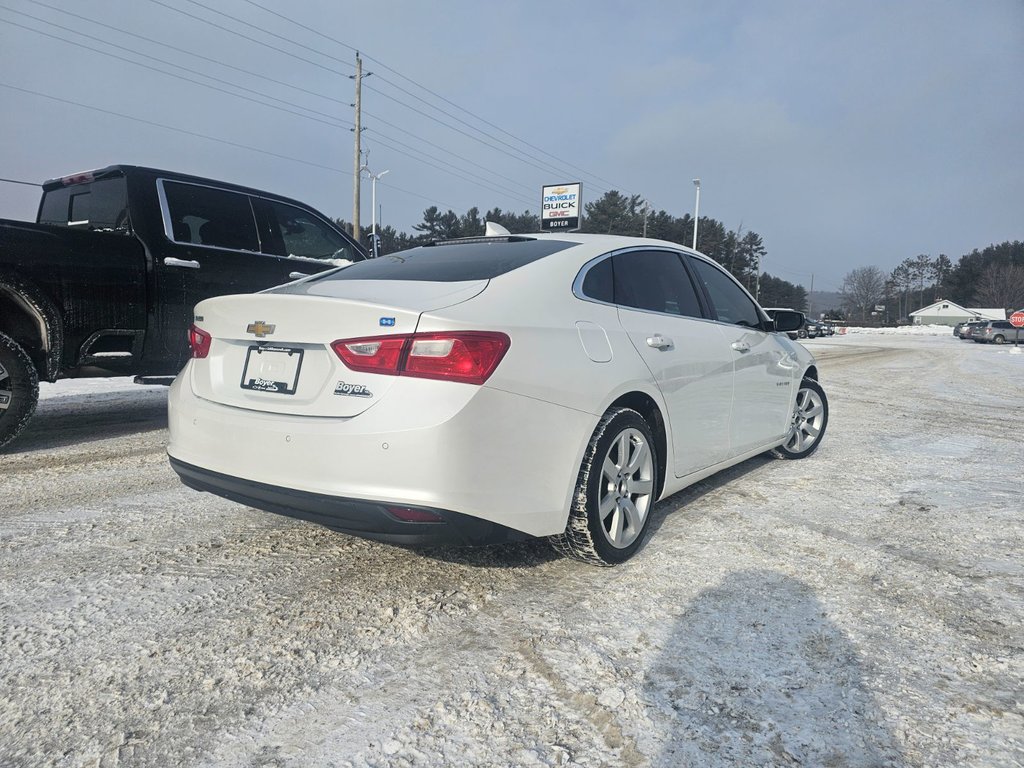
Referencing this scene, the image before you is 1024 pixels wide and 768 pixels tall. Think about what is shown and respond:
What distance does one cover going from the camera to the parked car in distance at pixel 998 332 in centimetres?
4231

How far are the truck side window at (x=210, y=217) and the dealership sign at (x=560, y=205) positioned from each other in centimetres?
3110

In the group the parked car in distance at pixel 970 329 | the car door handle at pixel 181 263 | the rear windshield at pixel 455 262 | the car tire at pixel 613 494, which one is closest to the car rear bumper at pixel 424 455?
the car tire at pixel 613 494

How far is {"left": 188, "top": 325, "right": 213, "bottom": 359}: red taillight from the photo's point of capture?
125 inches

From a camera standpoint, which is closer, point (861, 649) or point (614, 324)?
point (861, 649)

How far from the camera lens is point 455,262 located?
11.1ft

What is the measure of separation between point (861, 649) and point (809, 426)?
353cm

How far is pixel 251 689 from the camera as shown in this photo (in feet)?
6.91

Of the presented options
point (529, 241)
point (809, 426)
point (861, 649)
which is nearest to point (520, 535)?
point (861, 649)

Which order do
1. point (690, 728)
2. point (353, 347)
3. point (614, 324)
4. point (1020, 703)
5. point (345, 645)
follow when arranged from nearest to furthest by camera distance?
point (690, 728)
point (1020, 703)
point (345, 645)
point (353, 347)
point (614, 324)

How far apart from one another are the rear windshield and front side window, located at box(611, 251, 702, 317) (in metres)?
0.35

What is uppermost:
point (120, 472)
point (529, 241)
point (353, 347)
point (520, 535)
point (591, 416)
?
point (529, 241)

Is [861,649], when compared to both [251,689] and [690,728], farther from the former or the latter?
[251,689]

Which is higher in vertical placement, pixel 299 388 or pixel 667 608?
pixel 299 388

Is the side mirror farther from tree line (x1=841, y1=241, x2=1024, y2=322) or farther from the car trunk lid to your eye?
tree line (x1=841, y1=241, x2=1024, y2=322)
